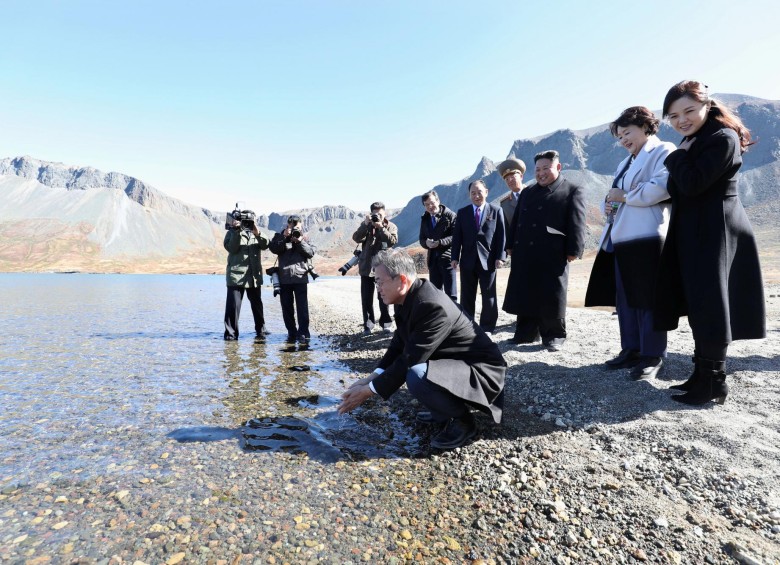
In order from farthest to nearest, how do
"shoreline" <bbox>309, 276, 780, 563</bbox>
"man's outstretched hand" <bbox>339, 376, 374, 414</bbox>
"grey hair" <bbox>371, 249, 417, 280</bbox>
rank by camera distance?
"man's outstretched hand" <bbox>339, 376, 374, 414</bbox> → "grey hair" <bbox>371, 249, 417, 280</bbox> → "shoreline" <bbox>309, 276, 780, 563</bbox>

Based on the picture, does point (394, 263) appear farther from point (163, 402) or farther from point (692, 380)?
point (163, 402)

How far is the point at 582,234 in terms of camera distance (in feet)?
19.4

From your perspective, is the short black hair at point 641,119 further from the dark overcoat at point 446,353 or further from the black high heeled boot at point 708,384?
the dark overcoat at point 446,353

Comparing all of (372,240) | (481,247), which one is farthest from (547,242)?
(372,240)

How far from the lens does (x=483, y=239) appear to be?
7.31 meters

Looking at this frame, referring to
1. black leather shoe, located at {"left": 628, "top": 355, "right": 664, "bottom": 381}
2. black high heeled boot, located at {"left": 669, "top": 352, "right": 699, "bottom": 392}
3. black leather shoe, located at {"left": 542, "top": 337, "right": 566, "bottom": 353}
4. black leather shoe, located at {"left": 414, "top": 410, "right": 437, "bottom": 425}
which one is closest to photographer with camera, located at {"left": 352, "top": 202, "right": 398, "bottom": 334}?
black leather shoe, located at {"left": 542, "top": 337, "right": 566, "bottom": 353}

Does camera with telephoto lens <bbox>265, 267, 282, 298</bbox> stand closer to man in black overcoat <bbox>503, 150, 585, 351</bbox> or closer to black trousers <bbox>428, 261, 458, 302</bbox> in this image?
black trousers <bbox>428, 261, 458, 302</bbox>

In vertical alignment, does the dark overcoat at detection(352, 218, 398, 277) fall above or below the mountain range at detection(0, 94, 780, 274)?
below

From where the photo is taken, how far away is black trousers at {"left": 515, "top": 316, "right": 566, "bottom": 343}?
247 inches

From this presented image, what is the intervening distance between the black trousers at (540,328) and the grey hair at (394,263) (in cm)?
339

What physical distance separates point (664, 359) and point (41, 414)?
7275 millimetres

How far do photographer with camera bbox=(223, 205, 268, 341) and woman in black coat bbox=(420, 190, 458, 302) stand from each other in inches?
135

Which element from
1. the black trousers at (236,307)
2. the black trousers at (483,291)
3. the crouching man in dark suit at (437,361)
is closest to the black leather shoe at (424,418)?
the crouching man in dark suit at (437,361)

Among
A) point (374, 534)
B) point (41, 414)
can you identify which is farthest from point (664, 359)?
point (41, 414)
